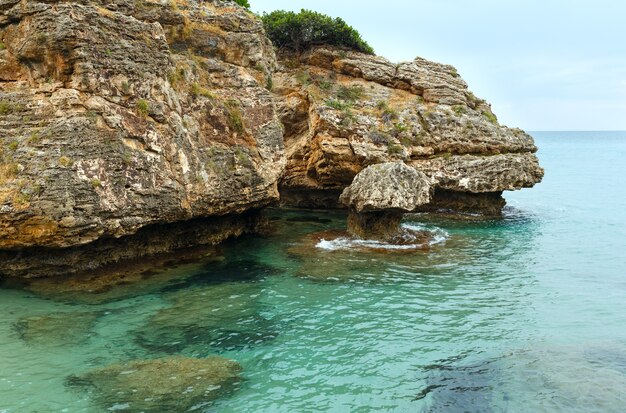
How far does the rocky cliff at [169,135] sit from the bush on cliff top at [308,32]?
13.0ft

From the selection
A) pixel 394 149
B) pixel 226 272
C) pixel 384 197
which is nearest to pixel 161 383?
pixel 226 272

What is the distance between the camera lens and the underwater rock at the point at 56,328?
42.0 ft

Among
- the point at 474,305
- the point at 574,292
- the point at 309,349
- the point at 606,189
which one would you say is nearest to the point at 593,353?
the point at 474,305

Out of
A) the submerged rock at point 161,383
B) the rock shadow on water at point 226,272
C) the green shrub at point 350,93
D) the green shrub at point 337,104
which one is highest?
the green shrub at point 350,93

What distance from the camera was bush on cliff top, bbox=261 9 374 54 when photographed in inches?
1372

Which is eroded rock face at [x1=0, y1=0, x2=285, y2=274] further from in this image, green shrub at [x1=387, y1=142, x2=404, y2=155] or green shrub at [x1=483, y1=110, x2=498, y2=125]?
green shrub at [x1=483, y1=110, x2=498, y2=125]

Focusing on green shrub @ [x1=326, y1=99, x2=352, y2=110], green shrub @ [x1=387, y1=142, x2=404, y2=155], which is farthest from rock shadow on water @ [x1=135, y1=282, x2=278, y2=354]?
green shrub @ [x1=326, y1=99, x2=352, y2=110]

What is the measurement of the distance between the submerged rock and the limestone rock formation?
13.4 metres

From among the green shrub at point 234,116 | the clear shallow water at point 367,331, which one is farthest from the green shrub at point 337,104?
the clear shallow water at point 367,331

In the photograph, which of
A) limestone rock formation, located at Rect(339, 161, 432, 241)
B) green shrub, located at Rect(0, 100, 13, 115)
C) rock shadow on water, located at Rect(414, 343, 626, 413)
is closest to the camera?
rock shadow on water, located at Rect(414, 343, 626, 413)

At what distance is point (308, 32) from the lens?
3550 cm

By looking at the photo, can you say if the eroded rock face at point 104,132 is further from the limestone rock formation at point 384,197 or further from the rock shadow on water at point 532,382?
the rock shadow on water at point 532,382

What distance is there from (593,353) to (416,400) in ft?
18.3

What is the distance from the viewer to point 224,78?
953 inches
